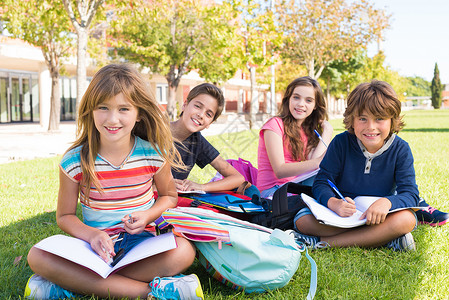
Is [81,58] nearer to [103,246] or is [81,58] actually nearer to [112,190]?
[112,190]

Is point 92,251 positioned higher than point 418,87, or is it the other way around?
point 418,87

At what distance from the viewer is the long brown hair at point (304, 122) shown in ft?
12.1

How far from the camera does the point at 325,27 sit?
21.8m

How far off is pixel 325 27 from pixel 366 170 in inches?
800

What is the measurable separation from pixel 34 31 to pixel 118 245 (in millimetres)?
13045

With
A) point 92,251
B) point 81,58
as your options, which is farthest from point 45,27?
point 92,251

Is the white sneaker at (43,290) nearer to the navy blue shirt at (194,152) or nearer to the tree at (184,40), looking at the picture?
the navy blue shirt at (194,152)

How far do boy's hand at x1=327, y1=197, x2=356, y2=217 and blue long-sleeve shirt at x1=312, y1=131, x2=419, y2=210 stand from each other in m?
0.06

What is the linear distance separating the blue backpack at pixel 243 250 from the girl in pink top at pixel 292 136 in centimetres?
138

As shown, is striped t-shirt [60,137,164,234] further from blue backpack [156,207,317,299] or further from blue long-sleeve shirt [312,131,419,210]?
blue long-sleeve shirt [312,131,419,210]

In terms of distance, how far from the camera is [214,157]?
337 cm

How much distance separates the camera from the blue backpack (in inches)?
82.3

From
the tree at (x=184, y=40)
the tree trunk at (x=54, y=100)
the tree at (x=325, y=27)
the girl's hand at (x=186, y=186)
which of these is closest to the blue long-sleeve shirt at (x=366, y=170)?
the girl's hand at (x=186, y=186)

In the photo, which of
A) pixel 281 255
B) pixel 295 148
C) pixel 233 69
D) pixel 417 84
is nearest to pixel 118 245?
pixel 281 255
